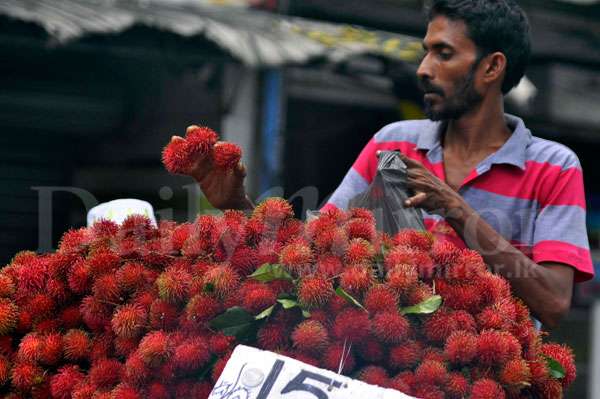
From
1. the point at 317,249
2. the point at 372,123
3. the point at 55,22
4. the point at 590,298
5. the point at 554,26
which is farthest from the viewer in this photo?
the point at 554,26

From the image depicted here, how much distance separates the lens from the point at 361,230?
5.00ft

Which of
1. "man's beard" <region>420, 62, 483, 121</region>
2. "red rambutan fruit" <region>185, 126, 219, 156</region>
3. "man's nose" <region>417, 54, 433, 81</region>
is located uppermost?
"man's nose" <region>417, 54, 433, 81</region>

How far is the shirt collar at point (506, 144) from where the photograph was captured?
2.04m

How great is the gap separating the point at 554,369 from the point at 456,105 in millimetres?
731

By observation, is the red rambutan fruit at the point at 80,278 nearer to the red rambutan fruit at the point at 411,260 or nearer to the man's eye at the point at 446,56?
the red rambutan fruit at the point at 411,260

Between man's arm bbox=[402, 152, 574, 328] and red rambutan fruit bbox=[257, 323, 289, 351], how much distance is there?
0.49 meters

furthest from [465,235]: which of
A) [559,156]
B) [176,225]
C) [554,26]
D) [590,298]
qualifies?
[554,26]

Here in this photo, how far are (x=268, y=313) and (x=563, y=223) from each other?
824 millimetres

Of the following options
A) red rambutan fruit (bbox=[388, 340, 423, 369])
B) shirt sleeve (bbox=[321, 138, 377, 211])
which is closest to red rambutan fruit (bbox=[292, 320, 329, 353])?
red rambutan fruit (bbox=[388, 340, 423, 369])

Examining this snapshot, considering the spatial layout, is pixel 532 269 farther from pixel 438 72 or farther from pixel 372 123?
pixel 372 123

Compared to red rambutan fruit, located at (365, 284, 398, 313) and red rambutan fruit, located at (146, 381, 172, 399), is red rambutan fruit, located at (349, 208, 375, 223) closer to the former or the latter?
red rambutan fruit, located at (365, 284, 398, 313)

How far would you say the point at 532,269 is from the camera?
1837 mm

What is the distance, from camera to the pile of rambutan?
1.38m

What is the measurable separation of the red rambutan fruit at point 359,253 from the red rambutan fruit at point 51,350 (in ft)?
1.72
